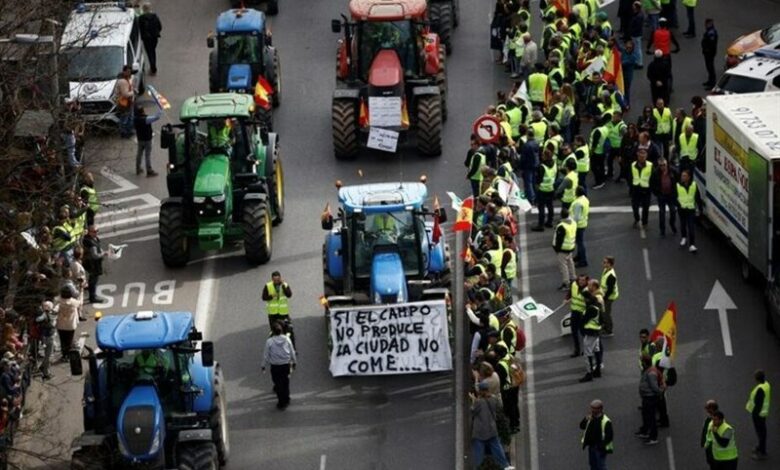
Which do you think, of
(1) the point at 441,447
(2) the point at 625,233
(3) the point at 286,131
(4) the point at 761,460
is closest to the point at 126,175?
(3) the point at 286,131

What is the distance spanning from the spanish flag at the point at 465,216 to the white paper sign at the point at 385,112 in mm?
5977

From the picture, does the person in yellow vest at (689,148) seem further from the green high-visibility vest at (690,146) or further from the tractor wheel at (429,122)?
the tractor wheel at (429,122)

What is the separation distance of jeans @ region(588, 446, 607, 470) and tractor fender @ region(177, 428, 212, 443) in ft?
19.2

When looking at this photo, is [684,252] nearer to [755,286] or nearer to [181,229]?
[755,286]

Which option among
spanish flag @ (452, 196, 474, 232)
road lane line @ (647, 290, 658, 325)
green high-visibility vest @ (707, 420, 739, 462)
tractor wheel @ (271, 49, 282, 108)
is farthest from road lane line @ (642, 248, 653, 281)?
tractor wheel @ (271, 49, 282, 108)

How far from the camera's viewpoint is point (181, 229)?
44906 millimetres

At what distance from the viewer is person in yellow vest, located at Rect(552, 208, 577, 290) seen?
43.4 m

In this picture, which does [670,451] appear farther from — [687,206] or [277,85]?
[277,85]

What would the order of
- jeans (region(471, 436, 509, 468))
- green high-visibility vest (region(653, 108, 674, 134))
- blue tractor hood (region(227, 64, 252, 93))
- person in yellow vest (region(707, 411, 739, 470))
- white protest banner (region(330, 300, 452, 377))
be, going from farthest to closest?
blue tractor hood (region(227, 64, 252, 93)) → green high-visibility vest (region(653, 108, 674, 134)) → white protest banner (region(330, 300, 452, 377)) → jeans (region(471, 436, 509, 468)) → person in yellow vest (region(707, 411, 739, 470))

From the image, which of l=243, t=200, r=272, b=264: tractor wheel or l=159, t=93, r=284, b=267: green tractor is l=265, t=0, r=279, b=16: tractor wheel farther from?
l=243, t=200, r=272, b=264: tractor wheel

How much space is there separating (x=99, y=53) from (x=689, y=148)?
1347 centimetres

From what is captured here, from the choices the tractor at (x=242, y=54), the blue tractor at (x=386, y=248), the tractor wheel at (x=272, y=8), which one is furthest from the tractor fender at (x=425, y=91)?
the tractor wheel at (x=272, y=8)

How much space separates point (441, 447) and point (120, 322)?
5948 mm

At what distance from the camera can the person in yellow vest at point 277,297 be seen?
1623 inches
